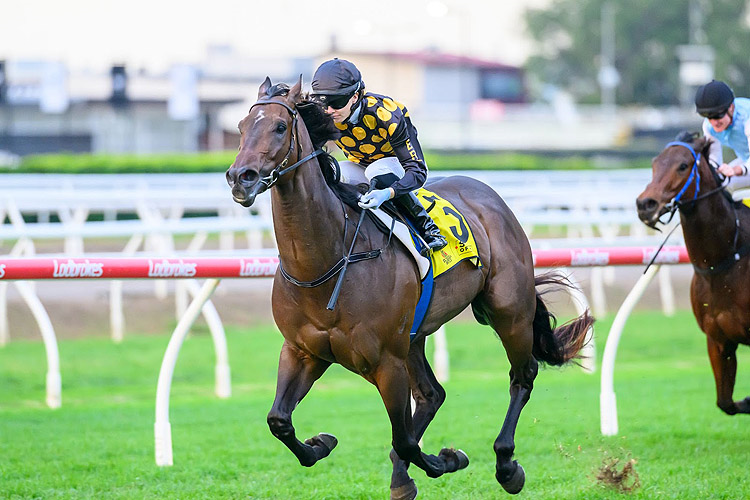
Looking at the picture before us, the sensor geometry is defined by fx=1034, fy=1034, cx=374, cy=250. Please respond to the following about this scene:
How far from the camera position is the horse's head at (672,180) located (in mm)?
5418

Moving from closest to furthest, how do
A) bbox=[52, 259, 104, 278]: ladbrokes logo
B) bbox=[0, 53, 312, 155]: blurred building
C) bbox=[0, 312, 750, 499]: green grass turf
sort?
bbox=[0, 312, 750, 499]: green grass turf, bbox=[52, 259, 104, 278]: ladbrokes logo, bbox=[0, 53, 312, 155]: blurred building

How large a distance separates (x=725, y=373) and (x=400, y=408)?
242 centimetres

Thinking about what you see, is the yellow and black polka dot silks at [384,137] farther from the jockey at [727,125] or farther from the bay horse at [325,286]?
the jockey at [727,125]

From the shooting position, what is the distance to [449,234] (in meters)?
4.66

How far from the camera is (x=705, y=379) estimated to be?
834cm

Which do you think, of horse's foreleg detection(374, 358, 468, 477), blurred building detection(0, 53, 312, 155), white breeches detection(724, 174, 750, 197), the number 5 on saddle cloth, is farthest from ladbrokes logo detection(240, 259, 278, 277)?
blurred building detection(0, 53, 312, 155)

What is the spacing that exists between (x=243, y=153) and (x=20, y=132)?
1078 inches

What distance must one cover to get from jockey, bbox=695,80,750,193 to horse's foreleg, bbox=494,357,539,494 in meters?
1.64

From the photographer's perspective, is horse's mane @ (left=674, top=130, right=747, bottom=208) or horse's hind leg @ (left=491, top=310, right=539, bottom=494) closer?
horse's hind leg @ (left=491, top=310, right=539, bottom=494)

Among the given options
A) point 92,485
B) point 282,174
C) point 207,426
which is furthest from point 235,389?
point 282,174

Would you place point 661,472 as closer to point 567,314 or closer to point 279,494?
point 279,494

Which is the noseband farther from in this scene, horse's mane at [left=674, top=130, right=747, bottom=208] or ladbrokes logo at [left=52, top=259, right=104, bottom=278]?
horse's mane at [left=674, top=130, right=747, bottom=208]

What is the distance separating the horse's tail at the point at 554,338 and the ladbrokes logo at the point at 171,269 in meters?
1.79

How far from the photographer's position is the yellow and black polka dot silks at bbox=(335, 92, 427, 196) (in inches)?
173
